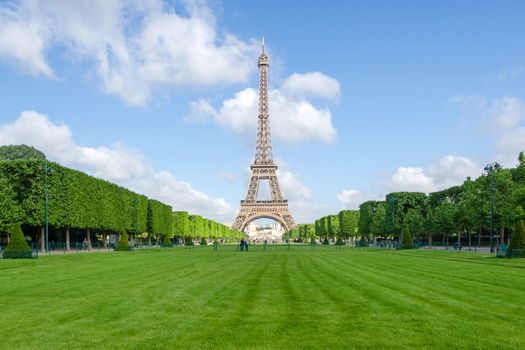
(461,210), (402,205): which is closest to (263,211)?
(402,205)

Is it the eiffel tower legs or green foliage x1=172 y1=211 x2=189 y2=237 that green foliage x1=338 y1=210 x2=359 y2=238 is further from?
green foliage x1=172 y1=211 x2=189 y2=237

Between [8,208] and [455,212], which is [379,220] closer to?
[455,212]

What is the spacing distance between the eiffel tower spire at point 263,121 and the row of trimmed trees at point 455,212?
26.7 m

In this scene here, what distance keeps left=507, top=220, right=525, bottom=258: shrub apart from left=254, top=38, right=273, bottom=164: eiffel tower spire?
10321cm

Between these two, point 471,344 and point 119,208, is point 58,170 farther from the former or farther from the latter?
Result: point 471,344

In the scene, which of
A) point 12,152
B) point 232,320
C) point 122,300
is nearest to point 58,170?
point 12,152

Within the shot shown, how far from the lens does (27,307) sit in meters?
13.9

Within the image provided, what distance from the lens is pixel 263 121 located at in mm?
143875

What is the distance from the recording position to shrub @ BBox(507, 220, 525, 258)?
4041 centimetres

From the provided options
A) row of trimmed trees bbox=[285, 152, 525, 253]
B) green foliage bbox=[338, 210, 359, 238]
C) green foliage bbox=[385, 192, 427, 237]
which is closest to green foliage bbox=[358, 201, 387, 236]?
row of trimmed trees bbox=[285, 152, 525, 253]

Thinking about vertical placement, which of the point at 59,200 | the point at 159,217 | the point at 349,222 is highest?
the point at 59,200

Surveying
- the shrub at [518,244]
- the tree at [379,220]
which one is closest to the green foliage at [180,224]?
the tree at [379,220]

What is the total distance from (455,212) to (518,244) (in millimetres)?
36515

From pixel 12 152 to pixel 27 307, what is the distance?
8817 cm
